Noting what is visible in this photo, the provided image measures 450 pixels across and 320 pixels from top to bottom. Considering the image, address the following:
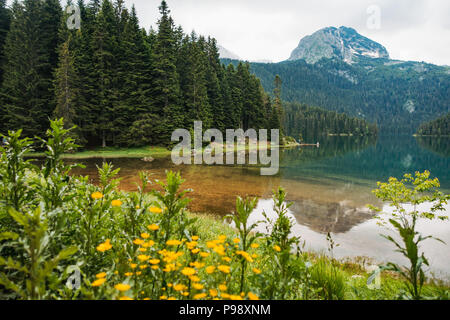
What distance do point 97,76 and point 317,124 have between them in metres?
140

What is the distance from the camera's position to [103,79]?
36.8 m

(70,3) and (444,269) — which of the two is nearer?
(444,269)

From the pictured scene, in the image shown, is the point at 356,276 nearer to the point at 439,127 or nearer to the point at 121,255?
the point at 121,255

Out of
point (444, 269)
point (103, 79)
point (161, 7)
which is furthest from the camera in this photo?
point (161, 7)

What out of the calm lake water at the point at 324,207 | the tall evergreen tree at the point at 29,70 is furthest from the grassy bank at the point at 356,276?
the tall evergreen tree at the point at 29,70

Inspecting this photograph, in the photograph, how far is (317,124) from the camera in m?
154

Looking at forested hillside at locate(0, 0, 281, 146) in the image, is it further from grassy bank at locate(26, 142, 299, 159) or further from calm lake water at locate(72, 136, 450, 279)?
calm lake water at locate(72, 136, 450, 279)

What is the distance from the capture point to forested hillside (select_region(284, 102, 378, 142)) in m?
136

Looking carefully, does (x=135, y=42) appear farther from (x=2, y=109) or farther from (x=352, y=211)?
(x=352, y=211)

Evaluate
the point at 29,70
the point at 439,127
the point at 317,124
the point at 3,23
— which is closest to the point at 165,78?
the point at 29,70

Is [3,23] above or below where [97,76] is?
above

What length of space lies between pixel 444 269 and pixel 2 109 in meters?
45.2

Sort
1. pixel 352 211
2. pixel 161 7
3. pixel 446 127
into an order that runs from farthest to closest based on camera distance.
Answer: pixel 446 127
pixel 161 7
pixel 352 211
